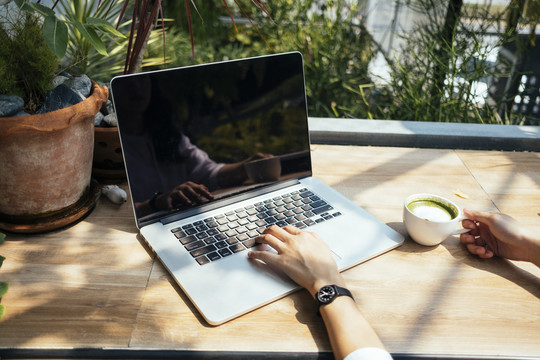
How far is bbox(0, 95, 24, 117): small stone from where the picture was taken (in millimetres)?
812

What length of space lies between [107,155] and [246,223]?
421 mm

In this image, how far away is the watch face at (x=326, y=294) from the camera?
2.40 ft

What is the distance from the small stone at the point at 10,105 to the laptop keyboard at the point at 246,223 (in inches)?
15.3

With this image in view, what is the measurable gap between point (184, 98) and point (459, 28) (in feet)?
6.07

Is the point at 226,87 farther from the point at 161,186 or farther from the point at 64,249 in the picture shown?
the point at 64,249

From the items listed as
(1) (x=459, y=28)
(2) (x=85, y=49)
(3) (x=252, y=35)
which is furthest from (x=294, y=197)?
(3) (x=252, y=35)

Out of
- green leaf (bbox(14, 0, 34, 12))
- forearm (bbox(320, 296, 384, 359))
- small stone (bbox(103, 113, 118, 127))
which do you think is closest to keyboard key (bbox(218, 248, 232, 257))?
forearm (bbox(320, 296, 384, 359))

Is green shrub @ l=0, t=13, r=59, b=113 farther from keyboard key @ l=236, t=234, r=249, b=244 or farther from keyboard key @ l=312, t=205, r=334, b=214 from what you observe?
keyboard key @ l=312, t=205, r=334, b=214

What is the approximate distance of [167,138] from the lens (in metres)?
0.92

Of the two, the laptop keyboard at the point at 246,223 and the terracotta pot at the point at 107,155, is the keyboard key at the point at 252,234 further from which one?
the terracotta pot at the point at 107,155

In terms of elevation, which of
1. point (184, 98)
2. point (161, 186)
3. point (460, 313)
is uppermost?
point (184, 98)

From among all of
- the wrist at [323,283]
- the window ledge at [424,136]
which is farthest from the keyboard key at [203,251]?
the window ledge at [424,136]

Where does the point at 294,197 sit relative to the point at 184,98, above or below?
below

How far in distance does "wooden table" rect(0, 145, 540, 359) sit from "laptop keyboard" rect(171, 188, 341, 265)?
0.30 feet
